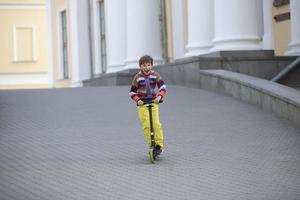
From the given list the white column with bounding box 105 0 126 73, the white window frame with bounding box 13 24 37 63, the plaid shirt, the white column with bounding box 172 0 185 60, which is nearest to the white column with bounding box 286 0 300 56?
the white column with bounding box 172 0 185 60

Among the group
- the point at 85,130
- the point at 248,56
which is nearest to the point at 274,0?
the point at 248,56

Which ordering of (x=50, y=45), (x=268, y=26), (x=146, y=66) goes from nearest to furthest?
A: (x=146, y=66) → (x=268, y=26) → (x=50, y=45)

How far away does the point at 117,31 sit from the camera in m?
26.1

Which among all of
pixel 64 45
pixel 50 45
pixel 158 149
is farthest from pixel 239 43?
pixel 50 45

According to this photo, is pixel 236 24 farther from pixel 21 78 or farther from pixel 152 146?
pixel 21 78

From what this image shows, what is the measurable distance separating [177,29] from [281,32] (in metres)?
4.19

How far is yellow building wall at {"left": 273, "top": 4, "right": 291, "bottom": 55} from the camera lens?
20.6 meters

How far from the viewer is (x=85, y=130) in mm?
12828

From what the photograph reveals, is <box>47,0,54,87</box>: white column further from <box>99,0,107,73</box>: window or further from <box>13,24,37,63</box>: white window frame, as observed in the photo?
<box>13,24,37,63</box>: white window frame

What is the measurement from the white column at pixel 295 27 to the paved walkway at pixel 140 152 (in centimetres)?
376

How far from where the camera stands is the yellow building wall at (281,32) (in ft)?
67.7

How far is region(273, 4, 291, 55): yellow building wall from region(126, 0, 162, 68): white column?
13.0ft

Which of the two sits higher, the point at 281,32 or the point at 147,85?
the point at 281,32

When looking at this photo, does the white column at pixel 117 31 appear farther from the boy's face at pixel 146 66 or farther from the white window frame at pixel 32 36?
the white window frame at pixel 32 36
